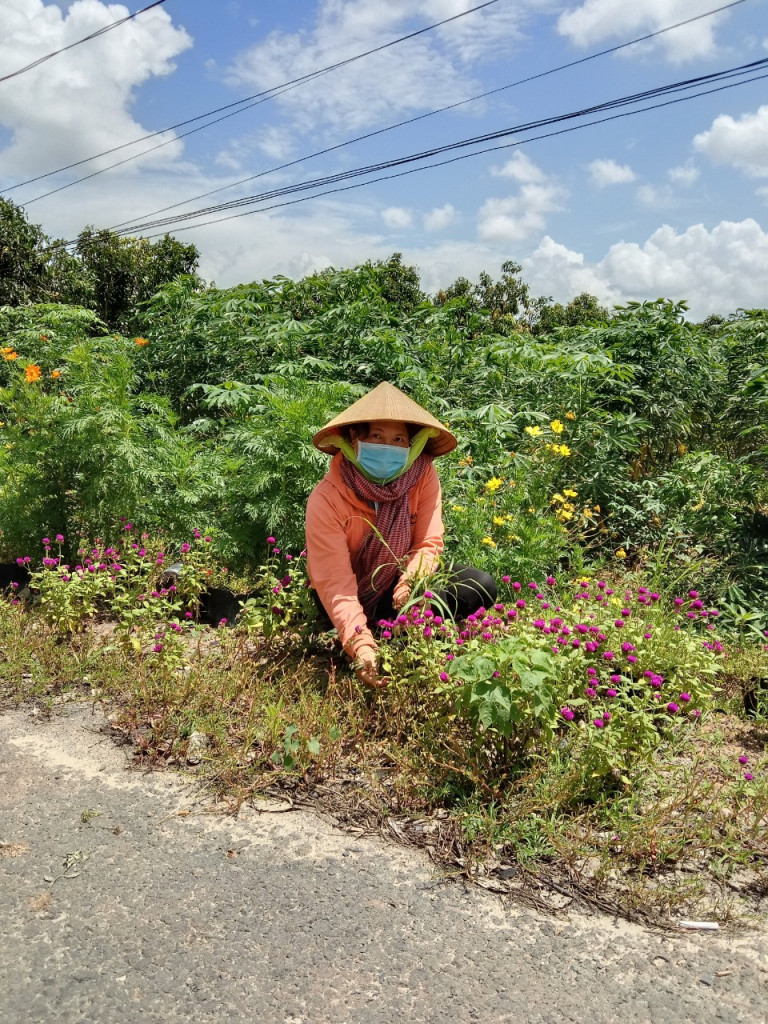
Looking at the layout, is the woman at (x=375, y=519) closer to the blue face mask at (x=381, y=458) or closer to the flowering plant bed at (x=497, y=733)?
the blue face mask at (x=381, y=458)

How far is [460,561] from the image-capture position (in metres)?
3.63

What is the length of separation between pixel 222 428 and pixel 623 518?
2858 mm

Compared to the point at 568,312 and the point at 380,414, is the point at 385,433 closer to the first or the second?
the point at 380,414

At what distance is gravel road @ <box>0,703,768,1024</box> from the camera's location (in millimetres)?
1604

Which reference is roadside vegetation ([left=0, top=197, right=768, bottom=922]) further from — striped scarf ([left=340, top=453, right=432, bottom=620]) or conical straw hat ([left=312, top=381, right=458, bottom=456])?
conical straw hat ([left=312, top=381, right=458, bottom=456])

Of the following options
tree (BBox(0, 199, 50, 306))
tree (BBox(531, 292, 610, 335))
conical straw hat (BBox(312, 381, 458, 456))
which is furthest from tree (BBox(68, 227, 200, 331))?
conical straw hat (BBox(312, 381, 458, 456))

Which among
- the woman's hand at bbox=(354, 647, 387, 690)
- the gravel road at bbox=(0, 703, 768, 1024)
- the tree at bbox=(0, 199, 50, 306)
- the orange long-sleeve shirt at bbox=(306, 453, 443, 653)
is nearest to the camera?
the gravel road at bbox=(0, 703, 768, 1024)

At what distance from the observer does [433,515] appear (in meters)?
3.16

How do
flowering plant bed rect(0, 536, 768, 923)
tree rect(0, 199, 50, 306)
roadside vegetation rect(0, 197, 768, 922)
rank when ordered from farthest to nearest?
tree rect(0, 199, 50, 306) → roadside vegetation rect(0, 197, 768, 922) → flowering plant bed rect(0, 536, 768, 923)

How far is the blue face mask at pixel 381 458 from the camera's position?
2.93m

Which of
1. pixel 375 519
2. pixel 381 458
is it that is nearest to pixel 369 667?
pixel 375 519

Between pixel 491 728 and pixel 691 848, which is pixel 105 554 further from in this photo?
pixel 691 848

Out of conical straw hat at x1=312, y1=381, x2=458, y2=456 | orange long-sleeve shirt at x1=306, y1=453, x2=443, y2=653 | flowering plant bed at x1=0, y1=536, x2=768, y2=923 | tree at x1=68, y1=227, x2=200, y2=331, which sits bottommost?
flowering plant bed at x1=0, y1=536, x2=768, y2=923

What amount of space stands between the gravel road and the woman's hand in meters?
0.56
